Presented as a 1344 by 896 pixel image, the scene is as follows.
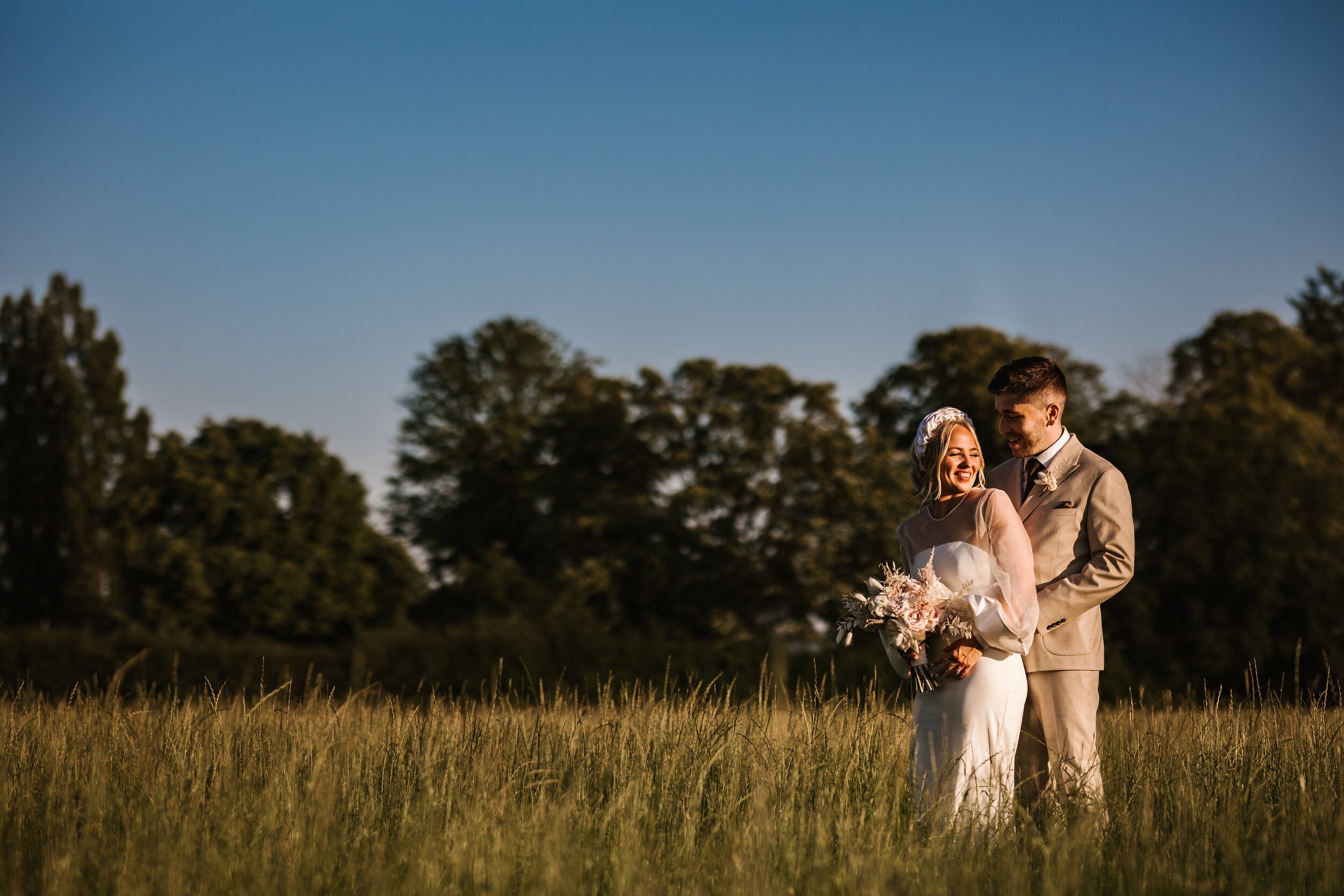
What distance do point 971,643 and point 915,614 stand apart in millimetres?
256

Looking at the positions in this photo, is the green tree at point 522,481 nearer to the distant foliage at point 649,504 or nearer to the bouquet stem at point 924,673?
the distant foliage at point 649,504

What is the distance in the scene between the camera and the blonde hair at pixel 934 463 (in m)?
4.82

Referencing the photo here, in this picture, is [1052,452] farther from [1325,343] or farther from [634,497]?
[1325,343]

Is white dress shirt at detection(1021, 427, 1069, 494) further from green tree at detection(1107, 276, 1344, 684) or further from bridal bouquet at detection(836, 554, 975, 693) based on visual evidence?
green tree at detection(1107, 276, 1344, 684)

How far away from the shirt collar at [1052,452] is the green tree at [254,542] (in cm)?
3294

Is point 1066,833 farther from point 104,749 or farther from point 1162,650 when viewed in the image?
point 1162,650

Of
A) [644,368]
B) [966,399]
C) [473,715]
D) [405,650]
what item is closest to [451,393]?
[644,368]

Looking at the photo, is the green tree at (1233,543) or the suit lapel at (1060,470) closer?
the suit lapel at (1060,470)

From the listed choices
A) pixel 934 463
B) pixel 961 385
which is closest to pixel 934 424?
pixel 934 463

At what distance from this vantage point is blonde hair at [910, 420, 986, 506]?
15.8ft

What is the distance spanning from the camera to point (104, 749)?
580 cm

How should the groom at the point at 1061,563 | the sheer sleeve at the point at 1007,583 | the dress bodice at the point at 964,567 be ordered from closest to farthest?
the sheer sleeve at the point at 1007,583, the dress bodice at the point at 964,567, the groom at the point at 1061,563

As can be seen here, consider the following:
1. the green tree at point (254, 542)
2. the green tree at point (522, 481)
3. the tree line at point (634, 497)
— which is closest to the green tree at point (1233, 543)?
the tree line at point (634, 497)

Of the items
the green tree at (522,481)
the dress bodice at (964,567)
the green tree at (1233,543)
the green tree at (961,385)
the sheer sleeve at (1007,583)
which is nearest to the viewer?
the sheer sleeve at (1007,583)
